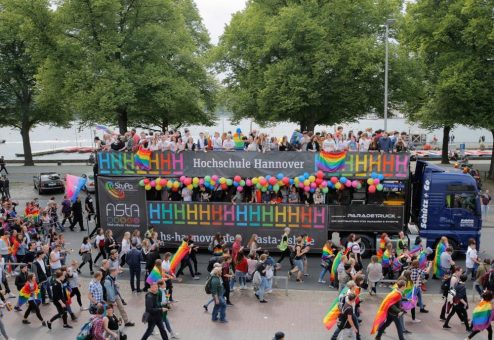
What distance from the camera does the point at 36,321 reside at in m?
12.8

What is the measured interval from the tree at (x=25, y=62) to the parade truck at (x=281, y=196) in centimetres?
1844

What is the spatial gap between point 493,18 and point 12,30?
31110 millimetres

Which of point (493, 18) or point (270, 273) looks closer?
point (270, 273)

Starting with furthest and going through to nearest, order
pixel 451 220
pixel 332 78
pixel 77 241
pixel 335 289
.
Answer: pixel 332 78 → pixel 77 241 → pixel 451 220 → pixel 335 289

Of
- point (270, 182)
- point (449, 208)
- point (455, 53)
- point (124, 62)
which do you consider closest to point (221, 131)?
point (124, 62)

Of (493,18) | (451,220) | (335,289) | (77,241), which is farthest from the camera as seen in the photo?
(493,18)

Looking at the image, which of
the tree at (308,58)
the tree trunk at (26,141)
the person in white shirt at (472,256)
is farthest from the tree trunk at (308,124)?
the tree trunk at (26,141)

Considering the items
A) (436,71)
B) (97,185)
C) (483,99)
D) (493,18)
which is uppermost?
(493,18)

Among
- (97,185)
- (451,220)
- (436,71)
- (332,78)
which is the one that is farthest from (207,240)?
(436,71)

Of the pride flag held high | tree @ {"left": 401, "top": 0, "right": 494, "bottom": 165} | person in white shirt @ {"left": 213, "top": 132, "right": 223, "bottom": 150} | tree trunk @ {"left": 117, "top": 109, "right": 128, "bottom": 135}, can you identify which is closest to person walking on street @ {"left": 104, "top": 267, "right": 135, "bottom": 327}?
person in white shirt @ {"left": 213, "top": 132, "right": 223, "bottom": 150}

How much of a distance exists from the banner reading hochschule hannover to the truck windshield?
1.66m

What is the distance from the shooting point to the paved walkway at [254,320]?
11.9m

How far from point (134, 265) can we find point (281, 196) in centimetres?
580

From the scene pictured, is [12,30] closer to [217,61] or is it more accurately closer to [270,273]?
[217,61]
